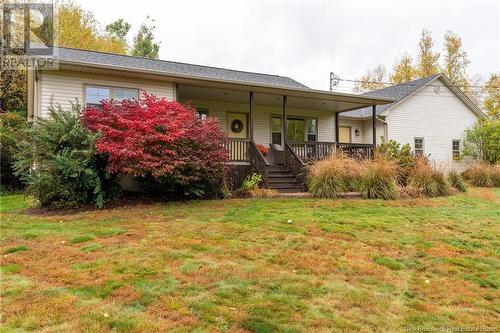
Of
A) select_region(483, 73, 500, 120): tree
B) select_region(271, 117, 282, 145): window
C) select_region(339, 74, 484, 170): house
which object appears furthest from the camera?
select_region(483, 73, 500, 120): tree

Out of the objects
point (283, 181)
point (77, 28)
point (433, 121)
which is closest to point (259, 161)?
point (283, 181)

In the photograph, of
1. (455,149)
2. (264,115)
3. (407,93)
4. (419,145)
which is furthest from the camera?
(455,149)

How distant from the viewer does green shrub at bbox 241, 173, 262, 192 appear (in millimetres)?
10242

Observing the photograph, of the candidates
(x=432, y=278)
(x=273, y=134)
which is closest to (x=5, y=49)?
(x=273, y=134)

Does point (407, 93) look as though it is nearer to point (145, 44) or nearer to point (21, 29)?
point (21, 29)

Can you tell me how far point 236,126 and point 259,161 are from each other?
4137 mm

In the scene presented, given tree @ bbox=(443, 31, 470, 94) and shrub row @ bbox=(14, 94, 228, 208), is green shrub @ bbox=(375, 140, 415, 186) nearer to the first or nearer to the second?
shrub row @ bbox=(14, 94, 228, 208)

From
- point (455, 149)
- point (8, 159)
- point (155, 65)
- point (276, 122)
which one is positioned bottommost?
point (8, 159)

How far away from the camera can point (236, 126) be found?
15.1 meters

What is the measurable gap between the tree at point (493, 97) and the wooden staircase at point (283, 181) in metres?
25.0

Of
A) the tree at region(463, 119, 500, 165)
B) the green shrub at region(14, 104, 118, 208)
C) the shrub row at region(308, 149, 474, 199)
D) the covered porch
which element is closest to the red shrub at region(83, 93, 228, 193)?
the green shrub at region(14, 104, 118, 208)

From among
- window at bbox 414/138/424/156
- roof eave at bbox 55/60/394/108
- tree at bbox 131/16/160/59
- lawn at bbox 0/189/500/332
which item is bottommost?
lawn at bbox 0/189/500/332

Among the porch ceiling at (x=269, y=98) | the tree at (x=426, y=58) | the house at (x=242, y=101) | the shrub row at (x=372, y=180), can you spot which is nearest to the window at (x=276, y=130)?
the house at (x=242, y=101)

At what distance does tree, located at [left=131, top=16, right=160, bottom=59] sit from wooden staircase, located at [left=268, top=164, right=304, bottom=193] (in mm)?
24103
